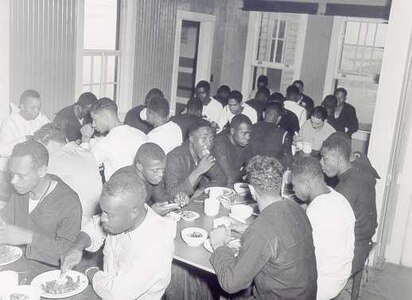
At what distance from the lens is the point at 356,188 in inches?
158

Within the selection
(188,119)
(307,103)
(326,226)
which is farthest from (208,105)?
(326,226)

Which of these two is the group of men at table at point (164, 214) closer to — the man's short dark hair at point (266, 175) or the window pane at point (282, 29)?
the man's short dark hair at point (266, 175)

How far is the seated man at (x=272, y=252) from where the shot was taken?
109 inches

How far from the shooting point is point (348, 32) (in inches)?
390

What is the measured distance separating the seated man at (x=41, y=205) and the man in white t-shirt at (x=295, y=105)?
555cm

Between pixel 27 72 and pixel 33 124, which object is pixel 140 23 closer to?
pixel 27 72

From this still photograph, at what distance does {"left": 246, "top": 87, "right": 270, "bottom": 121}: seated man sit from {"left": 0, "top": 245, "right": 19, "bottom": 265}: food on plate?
557 cm

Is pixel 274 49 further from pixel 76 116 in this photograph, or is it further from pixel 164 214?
pixel 164 214

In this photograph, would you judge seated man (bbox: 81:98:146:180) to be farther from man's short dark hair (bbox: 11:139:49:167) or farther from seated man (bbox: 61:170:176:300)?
seated man (bbox: 61:170:176:300)

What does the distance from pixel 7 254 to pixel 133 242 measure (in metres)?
1.01

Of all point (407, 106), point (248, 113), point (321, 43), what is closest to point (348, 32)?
point (321, 43)

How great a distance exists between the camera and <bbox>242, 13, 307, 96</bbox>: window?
1034cm

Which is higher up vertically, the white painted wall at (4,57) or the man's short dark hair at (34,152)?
the white painted wall at (4,57)

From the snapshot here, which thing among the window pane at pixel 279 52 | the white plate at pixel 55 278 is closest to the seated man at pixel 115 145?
the white plate at pixel 55 278
